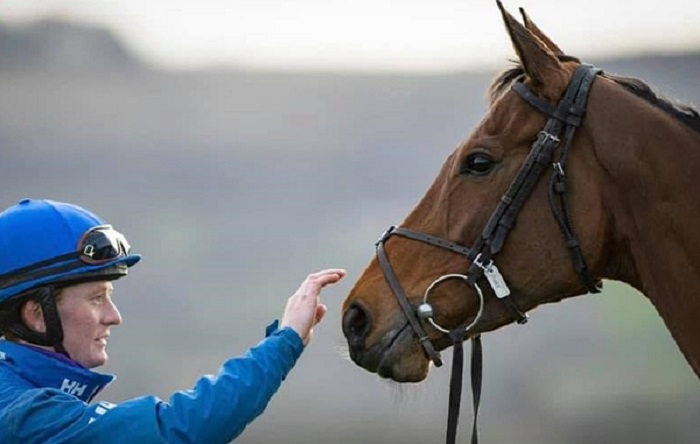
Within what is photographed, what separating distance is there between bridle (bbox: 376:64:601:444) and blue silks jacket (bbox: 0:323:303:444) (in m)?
0.80

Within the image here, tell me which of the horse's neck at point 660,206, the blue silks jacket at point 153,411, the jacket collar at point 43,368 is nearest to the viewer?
the blue silks jacket at point 153,411

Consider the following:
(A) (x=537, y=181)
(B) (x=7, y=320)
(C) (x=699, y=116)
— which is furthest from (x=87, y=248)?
(C) (x=699, y=116)

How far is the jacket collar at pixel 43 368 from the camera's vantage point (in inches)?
128

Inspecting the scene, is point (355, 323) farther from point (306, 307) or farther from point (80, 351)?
point (80, 351)

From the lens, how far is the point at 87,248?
3320 mm

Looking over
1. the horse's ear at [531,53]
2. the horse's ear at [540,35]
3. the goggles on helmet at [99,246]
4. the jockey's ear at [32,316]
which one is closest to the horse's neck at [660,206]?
the horse's ear at [531,53]

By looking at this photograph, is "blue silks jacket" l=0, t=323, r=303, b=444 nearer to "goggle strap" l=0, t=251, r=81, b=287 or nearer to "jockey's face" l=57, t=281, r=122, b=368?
"jockey's face" l=57, t=281, r=122, b=368

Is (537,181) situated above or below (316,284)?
above

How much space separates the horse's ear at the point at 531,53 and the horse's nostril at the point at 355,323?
35.0 inches

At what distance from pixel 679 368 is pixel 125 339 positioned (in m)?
4.77

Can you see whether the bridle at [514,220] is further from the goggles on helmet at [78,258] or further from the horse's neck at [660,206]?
the goggles on helmet at [78,258]

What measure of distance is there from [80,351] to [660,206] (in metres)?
1.73

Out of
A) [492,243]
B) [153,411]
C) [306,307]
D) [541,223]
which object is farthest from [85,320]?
[541,223]

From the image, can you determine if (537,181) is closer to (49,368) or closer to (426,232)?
(426,232)
